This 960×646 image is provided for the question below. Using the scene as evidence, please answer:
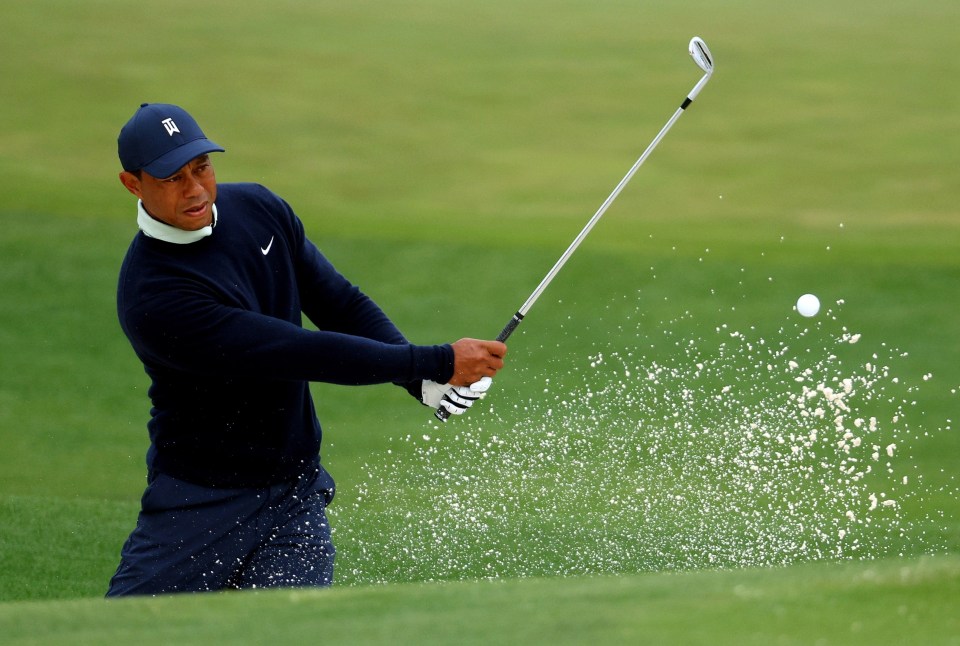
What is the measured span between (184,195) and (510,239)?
3595 millimetres

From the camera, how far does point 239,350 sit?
2852 mm

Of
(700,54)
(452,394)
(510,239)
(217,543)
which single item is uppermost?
(700,54)

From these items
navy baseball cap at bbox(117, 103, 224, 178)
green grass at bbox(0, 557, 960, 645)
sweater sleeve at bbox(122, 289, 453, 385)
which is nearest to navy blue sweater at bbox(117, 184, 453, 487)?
sweater sleeve at bbox(122, 289, 453, 385)

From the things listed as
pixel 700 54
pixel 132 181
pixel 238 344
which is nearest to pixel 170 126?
pixel 132 181

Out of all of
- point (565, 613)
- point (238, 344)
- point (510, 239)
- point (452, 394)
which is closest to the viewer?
point (565, 613)

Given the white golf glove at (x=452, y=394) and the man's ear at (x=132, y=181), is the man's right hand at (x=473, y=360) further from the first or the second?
the man's ear at (x=132, y=181)

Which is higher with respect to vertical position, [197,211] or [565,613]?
[197,211]

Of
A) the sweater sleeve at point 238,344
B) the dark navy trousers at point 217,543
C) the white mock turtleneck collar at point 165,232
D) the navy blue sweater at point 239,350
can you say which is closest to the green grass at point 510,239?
the dark navy trousers at point 217,543

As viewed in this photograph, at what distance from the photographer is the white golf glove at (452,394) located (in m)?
3.07

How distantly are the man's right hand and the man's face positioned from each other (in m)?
0.56

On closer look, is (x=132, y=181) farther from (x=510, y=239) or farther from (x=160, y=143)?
(x=510, y=239)

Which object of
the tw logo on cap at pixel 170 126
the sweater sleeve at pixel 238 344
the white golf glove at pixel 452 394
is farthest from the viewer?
the white golf glove at pixel 452 394

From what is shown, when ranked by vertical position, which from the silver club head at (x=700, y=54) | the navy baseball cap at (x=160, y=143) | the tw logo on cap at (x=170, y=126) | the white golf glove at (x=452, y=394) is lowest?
the white golf glove at (x=452, y=394)

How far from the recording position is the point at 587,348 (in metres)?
5.41
